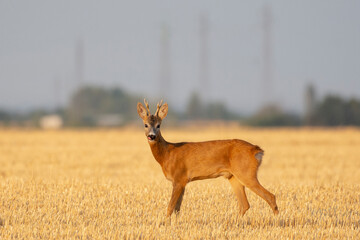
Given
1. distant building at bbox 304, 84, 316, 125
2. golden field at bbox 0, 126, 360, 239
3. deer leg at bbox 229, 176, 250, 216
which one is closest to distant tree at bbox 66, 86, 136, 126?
distant building at bbox 304, 84, 316, 125

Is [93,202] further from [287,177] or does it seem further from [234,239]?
[287,177]

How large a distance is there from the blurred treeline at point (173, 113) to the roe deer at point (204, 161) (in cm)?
5366

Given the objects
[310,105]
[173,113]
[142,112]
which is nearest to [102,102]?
[173,113]

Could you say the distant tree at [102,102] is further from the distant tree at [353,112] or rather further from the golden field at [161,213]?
the golden field at [161,213]

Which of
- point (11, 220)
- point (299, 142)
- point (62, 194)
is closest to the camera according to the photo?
point (11, 220)

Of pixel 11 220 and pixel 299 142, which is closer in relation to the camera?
pixel 11 220

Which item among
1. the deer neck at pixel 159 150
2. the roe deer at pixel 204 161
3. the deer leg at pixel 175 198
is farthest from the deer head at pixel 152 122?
the deer leg at pixel 175 198

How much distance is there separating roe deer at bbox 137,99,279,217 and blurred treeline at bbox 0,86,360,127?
53.7 metres

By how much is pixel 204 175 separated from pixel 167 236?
2.01 m

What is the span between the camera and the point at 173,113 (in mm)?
98312

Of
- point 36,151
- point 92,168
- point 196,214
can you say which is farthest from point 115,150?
point 196,214

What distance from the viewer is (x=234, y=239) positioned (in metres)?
7.82

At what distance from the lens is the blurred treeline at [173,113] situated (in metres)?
64.3

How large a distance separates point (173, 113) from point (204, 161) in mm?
88628
